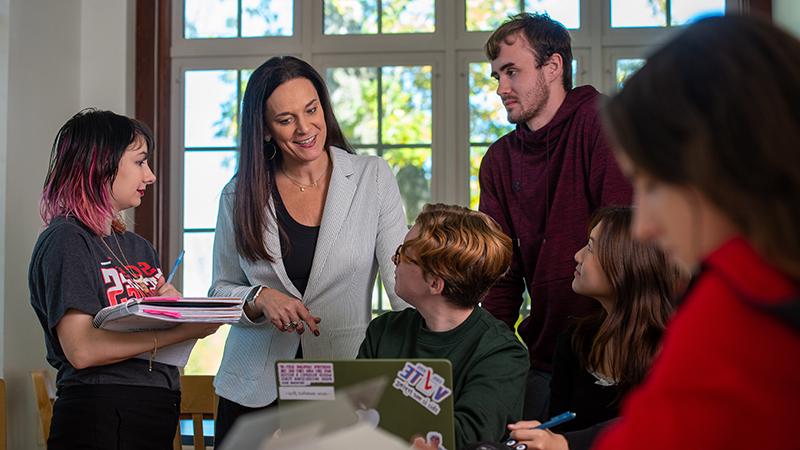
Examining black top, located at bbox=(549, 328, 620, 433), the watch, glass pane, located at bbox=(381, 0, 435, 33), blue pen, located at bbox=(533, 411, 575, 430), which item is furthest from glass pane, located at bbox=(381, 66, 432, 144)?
blue pen, located at bbox=(533, 411, 575, 430)

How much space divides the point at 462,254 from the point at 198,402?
159cm

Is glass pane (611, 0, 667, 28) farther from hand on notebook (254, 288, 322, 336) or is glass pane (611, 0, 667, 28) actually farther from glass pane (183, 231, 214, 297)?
hand on notebook (254, 288, 322, 336)

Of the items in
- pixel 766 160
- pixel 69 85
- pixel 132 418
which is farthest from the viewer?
pixel 69 85

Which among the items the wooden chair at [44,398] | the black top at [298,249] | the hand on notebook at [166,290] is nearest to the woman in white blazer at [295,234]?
the black top at [298,249]

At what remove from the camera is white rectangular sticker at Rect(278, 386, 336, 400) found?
1.43 metres

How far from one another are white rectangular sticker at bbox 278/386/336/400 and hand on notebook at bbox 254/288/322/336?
2.22ft

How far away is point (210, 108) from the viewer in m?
3.82

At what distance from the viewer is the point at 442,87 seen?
371cm

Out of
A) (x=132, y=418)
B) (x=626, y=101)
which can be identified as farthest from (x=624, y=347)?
(x=626, y=101)

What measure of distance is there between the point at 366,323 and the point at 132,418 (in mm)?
584

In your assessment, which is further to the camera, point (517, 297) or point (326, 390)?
point (517, 297)

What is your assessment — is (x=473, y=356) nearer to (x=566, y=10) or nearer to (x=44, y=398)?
(x=44, y=398)

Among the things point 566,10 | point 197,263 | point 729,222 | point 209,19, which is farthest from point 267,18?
point 729,222

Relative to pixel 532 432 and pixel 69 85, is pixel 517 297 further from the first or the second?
pixel 69 85
